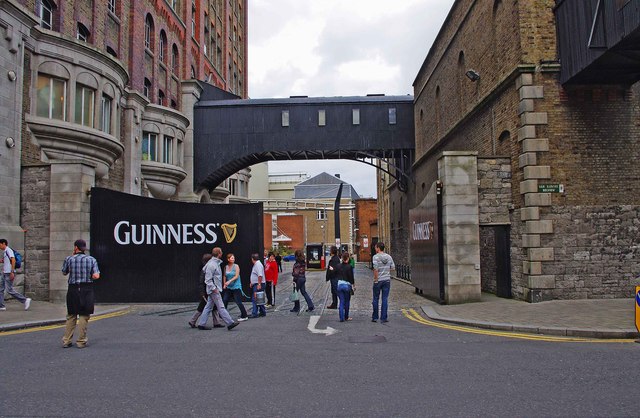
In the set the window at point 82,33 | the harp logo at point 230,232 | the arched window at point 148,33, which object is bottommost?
the harp logo at point 230,232

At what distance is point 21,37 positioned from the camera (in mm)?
15383

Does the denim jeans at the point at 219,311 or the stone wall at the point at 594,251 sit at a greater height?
the stone wall at the point at 594,251

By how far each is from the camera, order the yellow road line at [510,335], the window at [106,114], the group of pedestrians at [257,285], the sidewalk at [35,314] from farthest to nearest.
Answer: the window at [106,114], the sidewalk at [35,314], the group of pedestrians at [257,285], the yellow road line at [510,335]

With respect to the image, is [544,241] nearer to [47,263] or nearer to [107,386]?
[107,386]

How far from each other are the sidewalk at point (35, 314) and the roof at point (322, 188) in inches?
2688

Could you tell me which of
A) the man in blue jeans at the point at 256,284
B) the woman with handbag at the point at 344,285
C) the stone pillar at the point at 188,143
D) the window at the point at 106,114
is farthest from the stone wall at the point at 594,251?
the stone pillar at the point at 188,143

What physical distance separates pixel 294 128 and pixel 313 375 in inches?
1016

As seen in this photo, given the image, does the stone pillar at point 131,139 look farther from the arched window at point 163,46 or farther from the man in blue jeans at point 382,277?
the man in blue jeans at point 382,277

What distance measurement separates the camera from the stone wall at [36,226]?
14586 mm

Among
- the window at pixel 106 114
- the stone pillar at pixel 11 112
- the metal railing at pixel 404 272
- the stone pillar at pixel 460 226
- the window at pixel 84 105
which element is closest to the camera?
the stone pillar at pixel 460 226

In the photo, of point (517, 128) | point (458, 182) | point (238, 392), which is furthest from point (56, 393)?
point (517, 128)

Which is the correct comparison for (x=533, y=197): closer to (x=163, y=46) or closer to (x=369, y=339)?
(x=369, y=339)

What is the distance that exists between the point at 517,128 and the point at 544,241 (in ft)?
10.3

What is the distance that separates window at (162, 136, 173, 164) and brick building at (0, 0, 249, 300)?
5 centimetres
